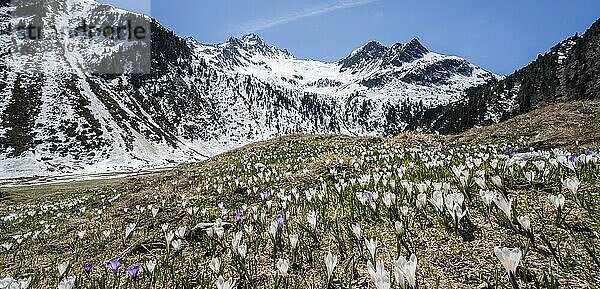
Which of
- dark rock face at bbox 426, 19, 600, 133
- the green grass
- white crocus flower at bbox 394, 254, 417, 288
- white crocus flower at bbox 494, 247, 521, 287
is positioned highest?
dark rock face at bbox 426, 19, 600, 133

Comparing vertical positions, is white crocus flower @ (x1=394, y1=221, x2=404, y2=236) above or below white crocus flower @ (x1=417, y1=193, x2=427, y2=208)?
below

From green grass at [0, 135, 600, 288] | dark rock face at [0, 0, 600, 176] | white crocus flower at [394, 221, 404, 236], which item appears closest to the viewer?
green grass at [0, 135, 600, 288]

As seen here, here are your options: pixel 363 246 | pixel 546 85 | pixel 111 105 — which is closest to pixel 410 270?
pixel 363 246

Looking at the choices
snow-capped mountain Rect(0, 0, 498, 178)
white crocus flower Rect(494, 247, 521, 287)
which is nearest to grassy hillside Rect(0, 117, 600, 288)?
white crocus flower Rect(494, 247, 521, 287)

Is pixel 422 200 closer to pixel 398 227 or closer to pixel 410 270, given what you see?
pixel 398 227

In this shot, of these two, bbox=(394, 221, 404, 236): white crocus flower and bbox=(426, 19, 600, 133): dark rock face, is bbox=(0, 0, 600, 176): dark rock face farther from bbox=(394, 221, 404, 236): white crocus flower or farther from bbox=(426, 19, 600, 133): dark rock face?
bbox=(394, 221, 404, 236): white crocus flower

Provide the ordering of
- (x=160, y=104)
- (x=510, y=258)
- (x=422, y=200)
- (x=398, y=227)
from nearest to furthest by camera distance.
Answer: (x=510, y=258)
(x=398, y=227)
(x=422, y=200)
(x=160, y=104)

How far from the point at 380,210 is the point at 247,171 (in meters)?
7.60

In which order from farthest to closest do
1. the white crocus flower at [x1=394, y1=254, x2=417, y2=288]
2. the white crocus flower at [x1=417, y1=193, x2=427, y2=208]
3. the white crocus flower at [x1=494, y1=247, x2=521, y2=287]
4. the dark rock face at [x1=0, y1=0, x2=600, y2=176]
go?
1. the dark rock face at [x1=0, y1=0, x2=600, y2=176]
2. the white crocus flower at [x1=417, y1=193, x2=427, y2=208]
3. the white crocus flower at [x1=394, y1=254, x2=417, y2=288]
4. the white crocus flower at [x1=494, y1=247, x2=521, y2=287]

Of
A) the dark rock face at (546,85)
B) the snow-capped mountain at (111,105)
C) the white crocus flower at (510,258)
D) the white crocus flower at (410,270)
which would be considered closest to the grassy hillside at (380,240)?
the white crocus flower at (410,270)

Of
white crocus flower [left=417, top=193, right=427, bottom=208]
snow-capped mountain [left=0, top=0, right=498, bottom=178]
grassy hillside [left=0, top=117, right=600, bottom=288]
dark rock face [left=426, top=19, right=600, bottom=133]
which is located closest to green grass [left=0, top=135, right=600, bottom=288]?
grassy hillside [left=0, top=117, right=600, bottom=288]

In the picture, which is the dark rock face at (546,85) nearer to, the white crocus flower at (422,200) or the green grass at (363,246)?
the green grass at (363,246)

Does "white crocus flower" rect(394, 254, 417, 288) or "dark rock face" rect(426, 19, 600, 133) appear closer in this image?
"white crocus flower" rect(394, 254, 417, 288)

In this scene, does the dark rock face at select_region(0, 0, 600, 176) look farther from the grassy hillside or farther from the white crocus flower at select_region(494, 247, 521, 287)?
the white crocus flower at select_region(494, 247, 521, 287)
